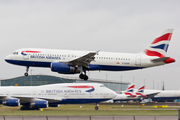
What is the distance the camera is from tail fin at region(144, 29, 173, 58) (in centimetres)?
6066

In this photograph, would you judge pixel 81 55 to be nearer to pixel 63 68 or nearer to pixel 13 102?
pixel 63 68

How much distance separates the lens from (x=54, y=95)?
3081 inches

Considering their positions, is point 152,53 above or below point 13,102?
above

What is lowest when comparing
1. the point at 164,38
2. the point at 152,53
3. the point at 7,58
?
the point at 7,58

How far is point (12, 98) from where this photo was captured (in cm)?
7556

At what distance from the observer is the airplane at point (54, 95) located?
2977 inches

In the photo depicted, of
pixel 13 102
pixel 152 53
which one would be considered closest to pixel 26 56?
pixel 13 102

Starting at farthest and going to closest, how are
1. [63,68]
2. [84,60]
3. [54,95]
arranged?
[54,95] → [84,60] → [63,68]

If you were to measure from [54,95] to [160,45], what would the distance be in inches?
1282

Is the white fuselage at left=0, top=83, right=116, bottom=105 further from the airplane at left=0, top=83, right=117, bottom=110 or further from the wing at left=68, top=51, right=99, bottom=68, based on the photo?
the wing at left=68, top=51, right=99, bottom=68

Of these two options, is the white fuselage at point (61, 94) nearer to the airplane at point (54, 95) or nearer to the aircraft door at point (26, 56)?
the airplane at point (54, 95)

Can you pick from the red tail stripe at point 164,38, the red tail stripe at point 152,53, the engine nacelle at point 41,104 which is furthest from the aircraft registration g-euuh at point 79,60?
the engine nacelle at point 41,104

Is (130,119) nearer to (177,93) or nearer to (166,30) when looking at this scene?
(166,30)

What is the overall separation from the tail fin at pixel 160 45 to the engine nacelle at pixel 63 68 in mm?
16502
